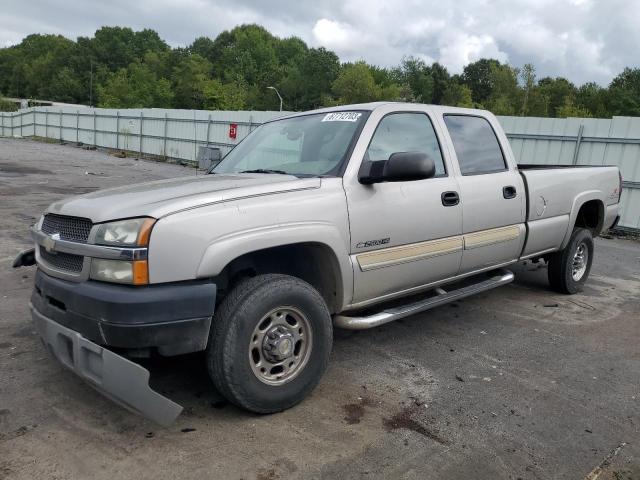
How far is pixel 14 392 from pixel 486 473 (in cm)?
274

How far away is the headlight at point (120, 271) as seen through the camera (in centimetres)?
256

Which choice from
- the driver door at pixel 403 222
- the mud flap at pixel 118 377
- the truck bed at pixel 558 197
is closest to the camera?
the mud flap at pixel 118 377

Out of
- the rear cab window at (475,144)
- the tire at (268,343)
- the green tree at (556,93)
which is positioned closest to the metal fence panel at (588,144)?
the rear cab window at (475,144)

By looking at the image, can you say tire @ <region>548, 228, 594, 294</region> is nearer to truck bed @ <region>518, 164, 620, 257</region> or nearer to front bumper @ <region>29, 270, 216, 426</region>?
truck bed @ <region>518, 164, 620, 257</region>

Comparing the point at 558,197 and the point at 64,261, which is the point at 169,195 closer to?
the point at 64,261

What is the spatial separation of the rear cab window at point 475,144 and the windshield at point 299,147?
103 centimetres

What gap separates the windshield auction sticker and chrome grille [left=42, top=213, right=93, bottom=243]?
1.90 metres

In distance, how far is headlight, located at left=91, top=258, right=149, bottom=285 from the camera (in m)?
2.56

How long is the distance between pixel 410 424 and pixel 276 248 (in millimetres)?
1286

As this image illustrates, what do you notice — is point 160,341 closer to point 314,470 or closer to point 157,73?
point 314,470

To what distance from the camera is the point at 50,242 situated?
291 centimetres

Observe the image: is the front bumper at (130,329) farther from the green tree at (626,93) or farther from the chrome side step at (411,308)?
the green tree at (626,93)

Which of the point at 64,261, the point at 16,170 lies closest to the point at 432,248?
the point at 64,261

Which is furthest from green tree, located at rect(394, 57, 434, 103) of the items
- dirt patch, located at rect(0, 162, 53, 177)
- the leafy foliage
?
dirt patch, located at rect(0, 162, 53, 177)
